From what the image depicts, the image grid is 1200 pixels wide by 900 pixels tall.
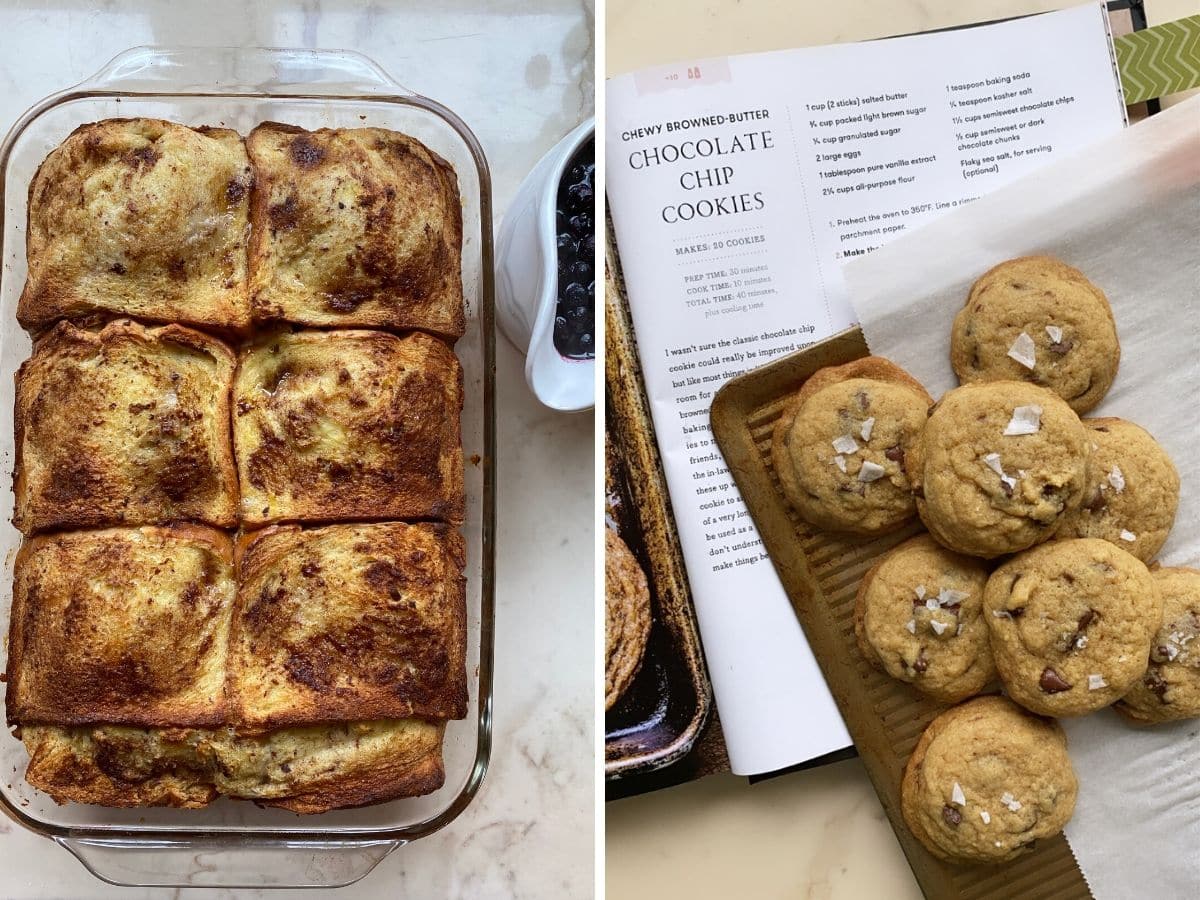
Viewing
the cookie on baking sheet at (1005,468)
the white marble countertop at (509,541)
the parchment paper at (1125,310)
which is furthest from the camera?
the white marble countertop at (509,541)

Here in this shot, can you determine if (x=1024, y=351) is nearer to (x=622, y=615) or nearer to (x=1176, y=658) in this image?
(x=1176, y=658)

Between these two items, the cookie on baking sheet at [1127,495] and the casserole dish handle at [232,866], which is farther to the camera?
the casserole dish handle at [232,866]

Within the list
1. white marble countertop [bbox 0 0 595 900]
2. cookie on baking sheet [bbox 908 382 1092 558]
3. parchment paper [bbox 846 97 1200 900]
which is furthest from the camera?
white marble countertop [bbox 0 0 595 900]

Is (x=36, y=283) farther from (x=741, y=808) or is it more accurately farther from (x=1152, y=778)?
(x=1152, y=778)

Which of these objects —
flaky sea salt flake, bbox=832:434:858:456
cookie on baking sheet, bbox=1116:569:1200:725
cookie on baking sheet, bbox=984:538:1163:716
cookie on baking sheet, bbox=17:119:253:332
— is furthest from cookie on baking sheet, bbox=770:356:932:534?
cookie on baking sheet, bbox=17:119:253:332

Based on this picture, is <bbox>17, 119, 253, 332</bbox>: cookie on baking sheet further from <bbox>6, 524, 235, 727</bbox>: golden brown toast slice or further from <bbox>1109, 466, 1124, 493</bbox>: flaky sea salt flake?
<bbox>1109, 466, 1124, 493</bbox>: flaky sea salt flake

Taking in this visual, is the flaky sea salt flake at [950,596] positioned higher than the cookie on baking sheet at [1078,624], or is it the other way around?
the flaky sea salt flake at [950,596]

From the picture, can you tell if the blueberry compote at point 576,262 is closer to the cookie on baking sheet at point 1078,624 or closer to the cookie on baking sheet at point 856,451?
the cookie on baking sheet at point 856,451

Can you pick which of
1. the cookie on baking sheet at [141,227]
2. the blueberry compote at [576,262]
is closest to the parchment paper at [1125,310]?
the blueberry compote at [576,262]

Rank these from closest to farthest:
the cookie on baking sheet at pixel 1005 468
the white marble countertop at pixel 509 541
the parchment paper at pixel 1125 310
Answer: the cookie on baking sheet at pixel 1005 468
the parchment paper at pixel 1125 310
the white marble countertop at pixel 509 541
